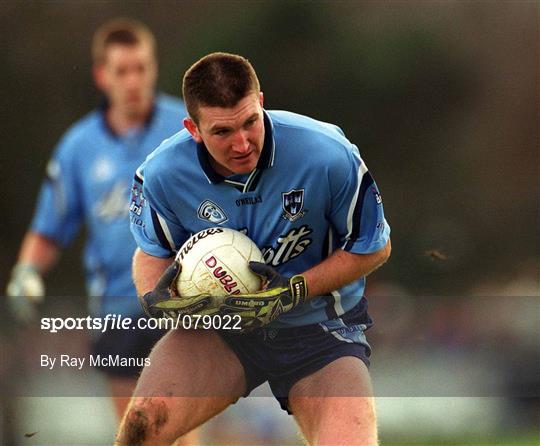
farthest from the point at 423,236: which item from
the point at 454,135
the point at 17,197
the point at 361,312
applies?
the point at 17,197

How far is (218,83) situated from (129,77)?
2.01 metres

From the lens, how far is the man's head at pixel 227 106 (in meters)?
4.48

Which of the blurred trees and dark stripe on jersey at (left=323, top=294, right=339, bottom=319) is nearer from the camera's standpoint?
dark stripe on jersey at (left=323, top=294, right=339, bottom=319)

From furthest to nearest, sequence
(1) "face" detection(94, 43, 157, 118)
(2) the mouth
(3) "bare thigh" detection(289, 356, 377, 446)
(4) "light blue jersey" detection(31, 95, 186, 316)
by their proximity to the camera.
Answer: (4) "light blue jersey" detection(31, 95, 186, 316) < (1) "face" detection(94, 43, 157, 118) < (2) the mouth < (3) "bare thigh" detection(289, 356, 377, 446)

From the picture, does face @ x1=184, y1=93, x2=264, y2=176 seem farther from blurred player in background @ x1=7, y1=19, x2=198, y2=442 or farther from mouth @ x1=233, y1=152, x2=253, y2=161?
blurred player in background @ x1=7, y1=19, x2=198, y2=442

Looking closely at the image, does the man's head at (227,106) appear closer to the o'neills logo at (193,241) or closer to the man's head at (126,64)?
the o'neills logo at (193,241)

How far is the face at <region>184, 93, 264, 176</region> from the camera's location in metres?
4.48

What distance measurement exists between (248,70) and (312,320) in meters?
1.17

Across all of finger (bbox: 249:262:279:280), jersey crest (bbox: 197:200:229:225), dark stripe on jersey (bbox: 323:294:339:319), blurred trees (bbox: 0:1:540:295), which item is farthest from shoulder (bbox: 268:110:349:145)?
blurred trees (bbox: 0:1:540:295)

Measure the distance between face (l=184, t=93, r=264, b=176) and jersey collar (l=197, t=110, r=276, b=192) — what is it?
0.07 m

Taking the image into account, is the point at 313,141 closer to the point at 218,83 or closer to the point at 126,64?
the point at 218,83

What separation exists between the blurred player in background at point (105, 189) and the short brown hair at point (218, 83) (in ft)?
5.40
